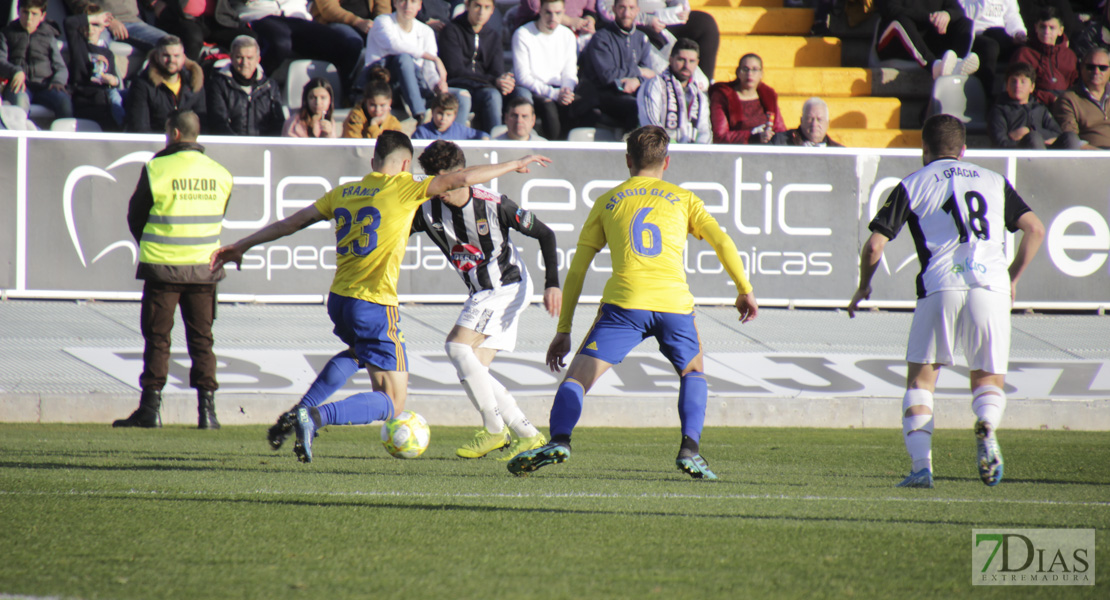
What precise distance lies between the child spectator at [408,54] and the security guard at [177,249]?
4.56 m

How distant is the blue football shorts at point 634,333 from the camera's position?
560 centimetres

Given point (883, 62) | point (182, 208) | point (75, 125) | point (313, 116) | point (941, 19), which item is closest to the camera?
point (182, 208)

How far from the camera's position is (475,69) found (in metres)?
13.7

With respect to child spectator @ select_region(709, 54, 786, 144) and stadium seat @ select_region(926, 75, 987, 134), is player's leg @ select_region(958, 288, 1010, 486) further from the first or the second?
stadium seat @ select_region(926, 75, 987, 134)

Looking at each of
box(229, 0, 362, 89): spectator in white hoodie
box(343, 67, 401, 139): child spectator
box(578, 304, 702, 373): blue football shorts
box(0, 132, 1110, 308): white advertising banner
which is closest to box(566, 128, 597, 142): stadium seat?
box(0, 132, 1110, 308): white advertising banner

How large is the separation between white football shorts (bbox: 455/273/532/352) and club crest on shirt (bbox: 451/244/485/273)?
7.6 inches

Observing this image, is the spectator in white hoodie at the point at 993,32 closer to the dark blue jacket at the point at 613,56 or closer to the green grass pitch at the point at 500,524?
the dark blue jacket at the point at 613,56

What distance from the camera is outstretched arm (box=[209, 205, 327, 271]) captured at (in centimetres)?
591

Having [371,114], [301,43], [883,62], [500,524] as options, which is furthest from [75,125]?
[883,62]

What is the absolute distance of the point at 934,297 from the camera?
5523mm

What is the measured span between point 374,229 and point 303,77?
7.92m

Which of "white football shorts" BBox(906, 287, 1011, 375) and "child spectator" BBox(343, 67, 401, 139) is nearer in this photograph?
"white football shorts" BBox(906, 287, 1011, 375)

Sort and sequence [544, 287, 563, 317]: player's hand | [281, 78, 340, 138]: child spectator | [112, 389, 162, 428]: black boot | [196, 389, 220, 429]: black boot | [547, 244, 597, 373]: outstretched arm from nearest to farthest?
[547, 244, 597, 373]: outstretched arm
[544, 287, 563, 317]: player's hand
[112, 389, 162, 428]: black boot
[196, 389, 220, 429]: black boot
[281, 78, 340, 138]: child spectator

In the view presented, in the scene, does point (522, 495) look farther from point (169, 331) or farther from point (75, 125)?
point (75, 125)
